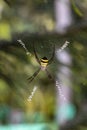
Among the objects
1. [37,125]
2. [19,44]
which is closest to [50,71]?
[19,44]

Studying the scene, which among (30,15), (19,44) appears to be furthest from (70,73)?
(30,15)

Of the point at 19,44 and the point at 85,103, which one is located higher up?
the point at 19,44

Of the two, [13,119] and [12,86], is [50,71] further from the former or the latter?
[13,119]

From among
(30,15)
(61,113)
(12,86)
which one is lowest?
(61,113)

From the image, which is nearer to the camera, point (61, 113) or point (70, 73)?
point (70, 73)

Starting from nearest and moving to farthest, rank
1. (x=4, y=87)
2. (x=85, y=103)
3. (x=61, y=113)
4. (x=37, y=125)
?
1. (x=4, y=87)
2. (x=37, y=125)
3. (x=85, y=103)
4. (x=61, y=113)

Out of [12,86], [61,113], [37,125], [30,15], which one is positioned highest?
[12,86]

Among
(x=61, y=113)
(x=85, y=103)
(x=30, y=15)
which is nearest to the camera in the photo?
(x=85, y=103)

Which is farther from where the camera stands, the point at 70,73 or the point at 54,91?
the point at 54,91

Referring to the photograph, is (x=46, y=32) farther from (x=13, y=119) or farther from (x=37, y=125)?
(x=13, y=119)
